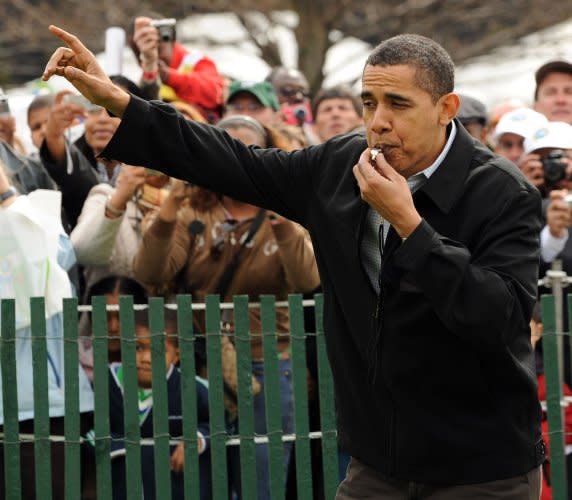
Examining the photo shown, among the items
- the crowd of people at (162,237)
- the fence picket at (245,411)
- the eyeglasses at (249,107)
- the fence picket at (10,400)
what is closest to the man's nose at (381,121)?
the crowd of people at (162,237)

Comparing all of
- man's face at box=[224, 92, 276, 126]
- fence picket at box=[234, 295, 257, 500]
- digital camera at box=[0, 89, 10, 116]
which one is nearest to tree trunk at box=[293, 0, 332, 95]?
man's face at box=[224, 92, 276, 126]

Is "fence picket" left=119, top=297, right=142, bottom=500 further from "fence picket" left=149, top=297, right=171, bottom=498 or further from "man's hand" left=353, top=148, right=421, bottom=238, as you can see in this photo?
"man's hand" left=353, top=148, right=421, bottom=238

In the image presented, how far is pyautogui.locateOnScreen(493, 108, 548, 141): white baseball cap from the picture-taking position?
7.23 meters

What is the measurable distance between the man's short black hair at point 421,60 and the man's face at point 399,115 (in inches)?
0.8

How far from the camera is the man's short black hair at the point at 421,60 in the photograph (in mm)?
3891

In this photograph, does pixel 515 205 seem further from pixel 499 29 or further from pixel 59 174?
pixel 499 29

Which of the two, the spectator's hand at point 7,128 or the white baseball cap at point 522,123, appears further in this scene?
the spectator's hand at point 7,128

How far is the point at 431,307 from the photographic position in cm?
379

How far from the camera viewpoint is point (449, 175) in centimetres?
388

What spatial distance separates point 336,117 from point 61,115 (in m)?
2.09

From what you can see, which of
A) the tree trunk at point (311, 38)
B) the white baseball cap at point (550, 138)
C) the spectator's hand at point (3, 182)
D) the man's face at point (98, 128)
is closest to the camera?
the spectator's hand at point (3, 182)

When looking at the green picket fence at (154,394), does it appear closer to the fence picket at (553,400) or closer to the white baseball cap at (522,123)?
the fence picket at (553,400)

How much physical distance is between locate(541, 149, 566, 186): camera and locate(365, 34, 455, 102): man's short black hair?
119 inches

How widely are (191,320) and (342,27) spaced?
1665 cm
